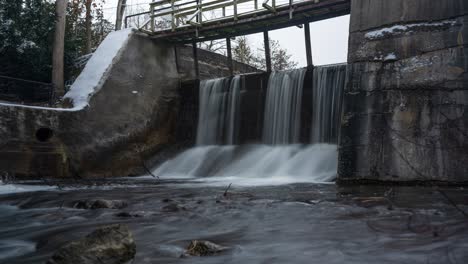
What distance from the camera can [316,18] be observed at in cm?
1186

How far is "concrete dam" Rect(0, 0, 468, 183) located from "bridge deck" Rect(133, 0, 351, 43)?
0.09 meters

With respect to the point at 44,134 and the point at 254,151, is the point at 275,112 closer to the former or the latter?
the point at 254,151

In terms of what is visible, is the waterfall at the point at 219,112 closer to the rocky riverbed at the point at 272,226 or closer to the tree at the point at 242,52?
the rocky riverbed at the point at 272,226

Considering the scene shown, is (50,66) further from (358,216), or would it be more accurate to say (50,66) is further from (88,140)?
(358,216)

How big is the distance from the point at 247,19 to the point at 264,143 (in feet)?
12.8

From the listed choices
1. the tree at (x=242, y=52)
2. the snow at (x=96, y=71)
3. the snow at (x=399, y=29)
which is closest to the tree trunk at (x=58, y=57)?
the snow at (x=96, y=71)

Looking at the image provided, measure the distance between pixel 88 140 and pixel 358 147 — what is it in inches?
304

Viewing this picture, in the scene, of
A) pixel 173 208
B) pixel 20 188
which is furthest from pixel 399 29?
pixel 20 188

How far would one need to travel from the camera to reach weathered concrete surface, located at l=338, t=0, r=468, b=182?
21.0 ft

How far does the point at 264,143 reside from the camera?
1246 cm

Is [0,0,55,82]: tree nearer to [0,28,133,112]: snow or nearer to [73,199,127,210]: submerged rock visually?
[0,28,133,112]: snow

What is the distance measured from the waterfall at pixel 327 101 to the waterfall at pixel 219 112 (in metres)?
2.91

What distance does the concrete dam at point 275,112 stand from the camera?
657cm

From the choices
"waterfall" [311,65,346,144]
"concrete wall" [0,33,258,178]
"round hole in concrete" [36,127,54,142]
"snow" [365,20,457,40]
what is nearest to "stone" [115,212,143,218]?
"snow" [365,20,457,40]
